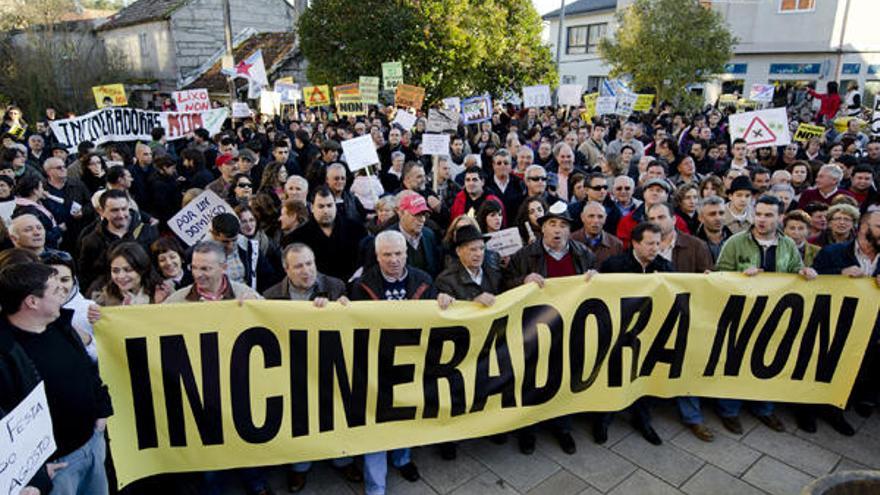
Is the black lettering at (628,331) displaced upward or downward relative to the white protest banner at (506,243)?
downward

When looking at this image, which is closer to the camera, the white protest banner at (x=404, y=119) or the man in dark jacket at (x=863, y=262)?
the man in dark jacket at (x=863, y=262)

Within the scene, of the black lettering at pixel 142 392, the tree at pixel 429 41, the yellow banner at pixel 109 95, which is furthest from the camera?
the tree at pixel 429 41

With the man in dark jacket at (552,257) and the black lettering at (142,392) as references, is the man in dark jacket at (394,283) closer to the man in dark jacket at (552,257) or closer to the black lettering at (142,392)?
the man in dark jacket at (552,257)

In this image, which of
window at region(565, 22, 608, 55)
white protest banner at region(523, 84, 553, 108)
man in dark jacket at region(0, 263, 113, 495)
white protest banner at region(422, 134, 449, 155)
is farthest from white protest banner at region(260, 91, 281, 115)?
window at region(565, 22, 608, 55)

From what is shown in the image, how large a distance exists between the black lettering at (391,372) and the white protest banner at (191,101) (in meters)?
9.21

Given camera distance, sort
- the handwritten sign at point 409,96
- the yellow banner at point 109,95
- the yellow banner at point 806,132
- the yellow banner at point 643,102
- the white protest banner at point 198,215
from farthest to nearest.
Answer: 1. the yellow banner at point 643,102
2. the yellow banner at point 109,95
3. the handwritten sign at point 409,96
4. the yellow banner at point 806,132
5. the white protest banner at point 198,215

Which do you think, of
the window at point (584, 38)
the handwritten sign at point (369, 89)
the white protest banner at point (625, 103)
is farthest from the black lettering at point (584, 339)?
the window at point (584, 38)

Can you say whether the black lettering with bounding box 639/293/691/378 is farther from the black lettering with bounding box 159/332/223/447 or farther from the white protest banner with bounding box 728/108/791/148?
the white protest banner with bounding box 728/108/791/148

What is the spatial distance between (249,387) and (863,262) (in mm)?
4733

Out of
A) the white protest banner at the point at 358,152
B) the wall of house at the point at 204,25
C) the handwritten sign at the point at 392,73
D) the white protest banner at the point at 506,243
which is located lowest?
the white protest banner at the point at 506,243

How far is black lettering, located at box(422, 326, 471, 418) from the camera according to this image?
3.89 meters

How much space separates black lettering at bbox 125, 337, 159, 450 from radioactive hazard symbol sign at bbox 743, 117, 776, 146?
880cm

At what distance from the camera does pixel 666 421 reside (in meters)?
4.78

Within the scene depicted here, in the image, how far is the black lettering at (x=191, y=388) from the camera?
352cm
